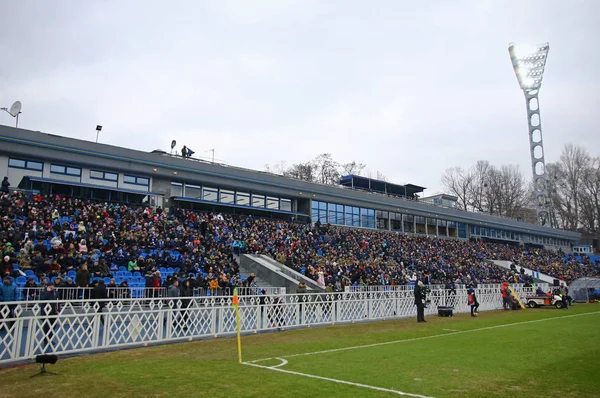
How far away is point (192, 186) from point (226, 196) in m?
2.98

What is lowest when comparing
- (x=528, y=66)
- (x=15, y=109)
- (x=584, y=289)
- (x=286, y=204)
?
(x=584, y=289)

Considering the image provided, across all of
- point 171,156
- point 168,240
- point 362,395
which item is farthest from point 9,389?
point 171,156

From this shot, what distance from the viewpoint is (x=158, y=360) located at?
10.8m

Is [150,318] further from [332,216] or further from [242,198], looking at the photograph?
[332,216]

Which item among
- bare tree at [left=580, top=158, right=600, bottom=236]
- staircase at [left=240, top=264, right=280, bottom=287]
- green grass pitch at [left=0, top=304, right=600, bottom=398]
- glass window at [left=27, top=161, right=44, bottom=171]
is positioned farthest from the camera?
bare tree at [left=580, top=158, right=600, bottom=236]

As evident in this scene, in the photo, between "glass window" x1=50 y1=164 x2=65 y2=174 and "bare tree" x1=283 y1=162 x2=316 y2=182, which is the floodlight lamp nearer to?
"bare tree" x1=283 y1=162 x2=316 y2=182

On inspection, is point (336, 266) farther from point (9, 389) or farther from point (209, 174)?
point (9, 389)

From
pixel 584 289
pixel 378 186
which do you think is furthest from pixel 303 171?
pixel 584 289

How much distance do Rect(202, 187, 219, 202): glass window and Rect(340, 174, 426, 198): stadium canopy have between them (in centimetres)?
1890

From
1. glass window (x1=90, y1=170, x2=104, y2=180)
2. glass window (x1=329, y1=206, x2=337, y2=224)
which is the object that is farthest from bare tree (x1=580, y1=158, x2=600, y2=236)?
glass window (x1=90, y1=170, x2=104, y2=180)

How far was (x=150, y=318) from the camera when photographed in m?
14.2

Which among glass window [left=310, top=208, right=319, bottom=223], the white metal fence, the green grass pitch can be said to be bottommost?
the green grass pitch

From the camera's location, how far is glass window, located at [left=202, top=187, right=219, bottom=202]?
3447cm

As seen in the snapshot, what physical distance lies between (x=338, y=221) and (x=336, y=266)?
45.0 feet
